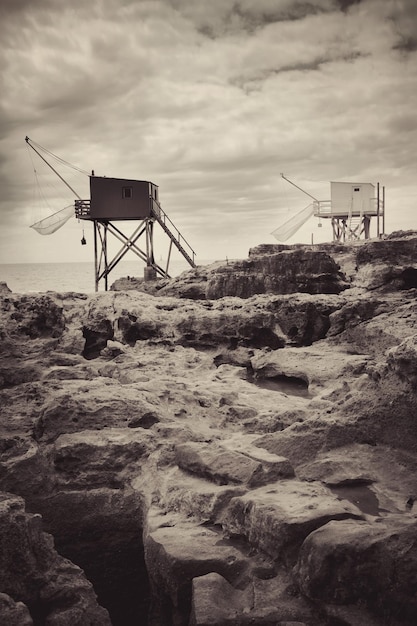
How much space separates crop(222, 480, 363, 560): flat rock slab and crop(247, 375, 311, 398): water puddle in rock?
2830 millimetres

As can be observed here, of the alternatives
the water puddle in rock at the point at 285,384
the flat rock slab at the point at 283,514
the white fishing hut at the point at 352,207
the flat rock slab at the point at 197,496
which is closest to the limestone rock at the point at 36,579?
the flat rock slab at the point at 197,496

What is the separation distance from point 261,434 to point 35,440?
2.72 m

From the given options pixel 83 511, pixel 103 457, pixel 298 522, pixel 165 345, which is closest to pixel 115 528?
pixel 83 511

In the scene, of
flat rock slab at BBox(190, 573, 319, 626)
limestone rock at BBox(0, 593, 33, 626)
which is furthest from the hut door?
limestone rock at BBox(0, 593, 33, 626)

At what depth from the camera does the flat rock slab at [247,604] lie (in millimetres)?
3523

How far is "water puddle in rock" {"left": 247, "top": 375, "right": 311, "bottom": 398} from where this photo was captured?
7.67 m

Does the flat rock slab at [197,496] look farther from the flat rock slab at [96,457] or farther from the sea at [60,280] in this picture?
the sea at [60,280]

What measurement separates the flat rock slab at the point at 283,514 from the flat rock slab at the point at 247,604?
29 centimetres

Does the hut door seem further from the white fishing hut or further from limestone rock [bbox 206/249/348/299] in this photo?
limestone rock [bbox 206/249/348/299]

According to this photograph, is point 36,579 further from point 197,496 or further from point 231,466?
point 231,466

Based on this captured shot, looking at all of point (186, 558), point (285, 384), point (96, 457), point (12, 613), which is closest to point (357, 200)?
point (285, 384)

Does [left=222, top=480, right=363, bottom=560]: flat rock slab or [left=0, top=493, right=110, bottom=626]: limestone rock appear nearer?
[left=0, top=493, right=110, bottom=626]: limestone rock

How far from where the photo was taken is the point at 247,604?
12.2 feet

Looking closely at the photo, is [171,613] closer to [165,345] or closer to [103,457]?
[103,457]
